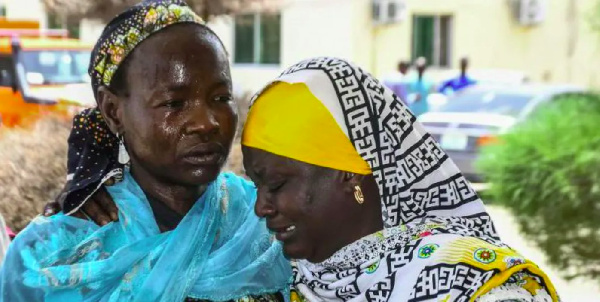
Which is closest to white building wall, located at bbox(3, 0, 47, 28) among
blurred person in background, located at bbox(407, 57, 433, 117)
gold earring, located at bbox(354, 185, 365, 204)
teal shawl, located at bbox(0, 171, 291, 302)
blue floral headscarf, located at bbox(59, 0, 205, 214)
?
blurred person in background, located at bbox(407, 57, 433, 117)

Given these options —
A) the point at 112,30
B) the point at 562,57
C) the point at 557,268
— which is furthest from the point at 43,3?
the point at 562,57

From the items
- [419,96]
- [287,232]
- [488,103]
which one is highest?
[287,232]

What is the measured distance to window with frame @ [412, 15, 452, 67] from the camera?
71.2ft

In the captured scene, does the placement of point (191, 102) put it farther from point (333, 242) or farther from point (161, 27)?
point (333, 242)

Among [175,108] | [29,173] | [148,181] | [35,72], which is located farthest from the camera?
[35,72]

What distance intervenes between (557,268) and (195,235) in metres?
4.52

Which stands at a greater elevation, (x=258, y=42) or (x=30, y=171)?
(x=30, y=171)

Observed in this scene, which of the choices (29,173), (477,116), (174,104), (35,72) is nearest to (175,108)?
(174,104)

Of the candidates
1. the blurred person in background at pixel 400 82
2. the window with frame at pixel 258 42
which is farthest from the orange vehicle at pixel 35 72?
the window with frame at pixel 258 42

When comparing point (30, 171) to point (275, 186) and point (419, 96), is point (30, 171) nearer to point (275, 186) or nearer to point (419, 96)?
point (275, 186)

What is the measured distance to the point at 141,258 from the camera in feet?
7.91

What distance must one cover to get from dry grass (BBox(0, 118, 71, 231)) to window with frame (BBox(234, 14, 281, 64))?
1524 cm

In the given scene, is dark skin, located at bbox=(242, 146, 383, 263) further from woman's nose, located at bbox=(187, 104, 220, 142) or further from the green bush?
the green bush

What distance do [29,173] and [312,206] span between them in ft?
11.6
